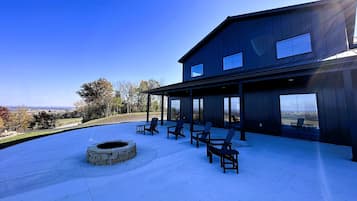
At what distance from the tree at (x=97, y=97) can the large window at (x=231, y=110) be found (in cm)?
2129

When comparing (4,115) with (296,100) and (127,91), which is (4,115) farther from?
(296,100)

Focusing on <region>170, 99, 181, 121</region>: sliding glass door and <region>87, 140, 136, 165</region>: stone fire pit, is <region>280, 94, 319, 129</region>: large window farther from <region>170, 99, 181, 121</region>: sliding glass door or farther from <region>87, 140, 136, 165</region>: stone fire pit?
<region>170, 99, 181, 121</region>: sliding glass door

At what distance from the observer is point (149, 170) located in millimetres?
3629

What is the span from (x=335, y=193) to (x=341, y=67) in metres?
3.65

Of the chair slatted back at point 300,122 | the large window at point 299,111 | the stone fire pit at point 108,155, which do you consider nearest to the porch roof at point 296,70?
the large window at point 299,111

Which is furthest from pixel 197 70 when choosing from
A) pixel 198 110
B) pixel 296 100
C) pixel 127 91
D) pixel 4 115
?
pixel 4 115

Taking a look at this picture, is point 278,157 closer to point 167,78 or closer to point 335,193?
point 335,193

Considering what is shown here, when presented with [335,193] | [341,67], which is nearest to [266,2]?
[341,67]

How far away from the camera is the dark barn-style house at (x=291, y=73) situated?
5375 millimetres

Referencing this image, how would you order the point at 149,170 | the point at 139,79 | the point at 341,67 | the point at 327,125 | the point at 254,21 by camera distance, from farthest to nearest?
1. the point at 139,79
2. the point at 254,21
3. the point at 327,125
4. the point at 341,67
5. the point at 149,170

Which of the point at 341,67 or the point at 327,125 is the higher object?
the point at 341,67

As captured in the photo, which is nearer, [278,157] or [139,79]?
[278,157]

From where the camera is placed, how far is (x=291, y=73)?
494 centimetres

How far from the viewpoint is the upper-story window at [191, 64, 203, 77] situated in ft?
39.4
